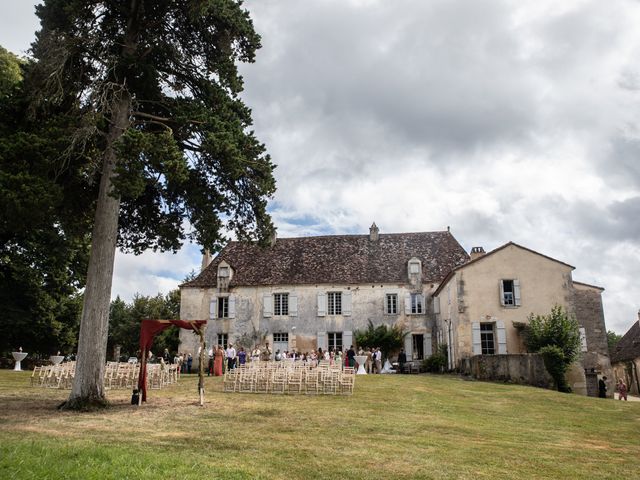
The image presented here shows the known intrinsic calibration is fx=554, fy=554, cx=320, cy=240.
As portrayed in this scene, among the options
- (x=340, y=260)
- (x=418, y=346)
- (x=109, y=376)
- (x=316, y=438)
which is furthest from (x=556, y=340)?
(x=109, y=376)

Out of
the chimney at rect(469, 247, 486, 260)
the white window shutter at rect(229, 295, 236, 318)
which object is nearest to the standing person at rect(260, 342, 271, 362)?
the white window shutter at rect(229, 295, 236, 318)

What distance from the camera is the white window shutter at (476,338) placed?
2478 centimetres

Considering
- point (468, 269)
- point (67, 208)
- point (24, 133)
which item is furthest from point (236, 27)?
point (468, 269)

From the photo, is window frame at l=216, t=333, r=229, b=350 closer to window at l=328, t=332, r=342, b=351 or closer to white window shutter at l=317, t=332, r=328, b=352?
white window shutter at l=317, t=332, r=328, b=352

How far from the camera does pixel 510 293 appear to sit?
83.0 ft

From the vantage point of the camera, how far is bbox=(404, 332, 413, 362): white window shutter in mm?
31406

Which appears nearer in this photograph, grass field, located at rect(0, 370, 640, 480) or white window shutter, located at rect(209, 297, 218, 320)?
grass field, located at rect(0, 370, 640, 480)

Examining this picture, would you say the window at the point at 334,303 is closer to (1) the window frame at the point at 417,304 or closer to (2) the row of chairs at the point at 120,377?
(1) the window frame at the point at 417,304

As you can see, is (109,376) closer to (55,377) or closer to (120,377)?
(120,377)

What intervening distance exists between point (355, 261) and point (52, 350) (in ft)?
58.8

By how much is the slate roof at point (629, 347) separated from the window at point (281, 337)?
71.5ft

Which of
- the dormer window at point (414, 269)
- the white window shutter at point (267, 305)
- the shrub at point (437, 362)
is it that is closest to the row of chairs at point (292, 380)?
the shrub at point (437, 362)

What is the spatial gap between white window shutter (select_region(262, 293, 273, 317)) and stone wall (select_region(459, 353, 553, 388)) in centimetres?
1425

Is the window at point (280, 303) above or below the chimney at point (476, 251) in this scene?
below
